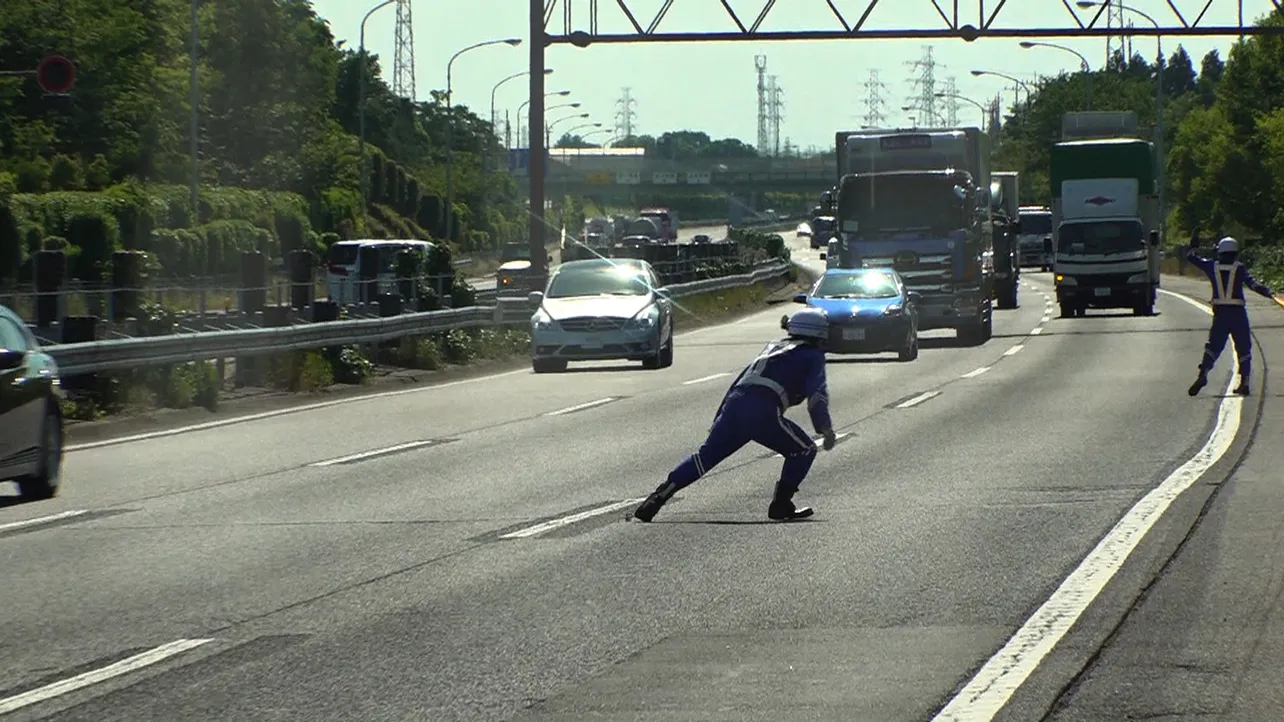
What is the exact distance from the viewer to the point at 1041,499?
14.2m

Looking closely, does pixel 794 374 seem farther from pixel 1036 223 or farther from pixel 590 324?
pixel 1036 223

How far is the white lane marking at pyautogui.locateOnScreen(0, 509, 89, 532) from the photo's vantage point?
44.3ft

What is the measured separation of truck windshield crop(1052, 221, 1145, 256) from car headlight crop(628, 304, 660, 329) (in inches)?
723

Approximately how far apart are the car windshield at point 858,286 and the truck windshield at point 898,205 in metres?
3.44

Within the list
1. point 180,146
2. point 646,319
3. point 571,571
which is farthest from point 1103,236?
point 180,146

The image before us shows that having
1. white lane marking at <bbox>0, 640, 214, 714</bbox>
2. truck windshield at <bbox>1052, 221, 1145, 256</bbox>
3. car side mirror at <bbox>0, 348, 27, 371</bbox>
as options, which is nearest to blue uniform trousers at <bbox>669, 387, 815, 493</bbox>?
car side mirror at <bbox>0, 348, 27, 371</bbox>

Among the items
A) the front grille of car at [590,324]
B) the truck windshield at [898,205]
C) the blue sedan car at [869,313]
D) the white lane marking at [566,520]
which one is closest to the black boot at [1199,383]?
the blue sedan car at [869,313]

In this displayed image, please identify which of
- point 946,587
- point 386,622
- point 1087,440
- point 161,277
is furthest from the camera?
point 161,277

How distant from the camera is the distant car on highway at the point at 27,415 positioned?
47.4 feet

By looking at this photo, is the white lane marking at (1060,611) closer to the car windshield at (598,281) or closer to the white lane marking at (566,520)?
the white lane marking at (566,520)

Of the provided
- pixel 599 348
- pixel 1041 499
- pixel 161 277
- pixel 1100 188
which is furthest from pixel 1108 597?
pixel 161 277

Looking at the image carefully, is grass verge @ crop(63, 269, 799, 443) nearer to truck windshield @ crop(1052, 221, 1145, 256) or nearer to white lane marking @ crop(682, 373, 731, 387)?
white lane marking @ crop(682, 373, 731, 387)

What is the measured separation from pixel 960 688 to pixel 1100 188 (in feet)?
145

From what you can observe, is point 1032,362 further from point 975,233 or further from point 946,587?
point 946,587
